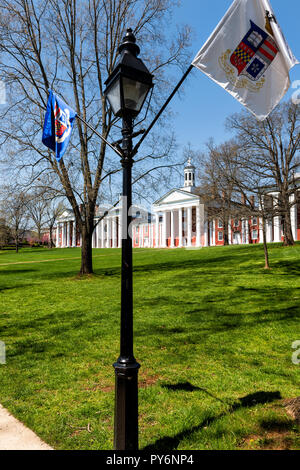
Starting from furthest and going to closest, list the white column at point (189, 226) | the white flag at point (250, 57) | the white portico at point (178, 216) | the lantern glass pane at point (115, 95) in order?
the white portico at point (178, 216)
the white column at point (189, 226)
the white flag at point (250, 57)
the lantern glass pane at point (115, 95)

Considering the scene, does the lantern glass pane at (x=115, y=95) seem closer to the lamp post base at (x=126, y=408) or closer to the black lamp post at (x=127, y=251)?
the black lamp post at (x=127, y=251)

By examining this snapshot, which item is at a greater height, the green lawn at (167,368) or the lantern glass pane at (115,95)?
the lantern glass pane at (115,95)

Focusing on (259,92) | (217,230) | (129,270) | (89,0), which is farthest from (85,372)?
(217,230)

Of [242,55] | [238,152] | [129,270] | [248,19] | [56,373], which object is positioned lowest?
[56,373]

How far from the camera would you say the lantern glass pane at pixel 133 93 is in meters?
3.36

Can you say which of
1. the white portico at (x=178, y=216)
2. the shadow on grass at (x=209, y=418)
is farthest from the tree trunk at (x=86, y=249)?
the white portico at (x=178, y=216)

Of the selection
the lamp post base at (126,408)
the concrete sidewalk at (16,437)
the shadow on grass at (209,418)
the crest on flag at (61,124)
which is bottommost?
the concrete sidewalk at (16,437)

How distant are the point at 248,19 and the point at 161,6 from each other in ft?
50.8

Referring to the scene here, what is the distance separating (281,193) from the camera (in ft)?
83.7

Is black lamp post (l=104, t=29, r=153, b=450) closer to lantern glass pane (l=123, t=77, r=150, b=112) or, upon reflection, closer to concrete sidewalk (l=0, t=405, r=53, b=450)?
lantern glass pane (l=123, t=77, r=150, b=112)

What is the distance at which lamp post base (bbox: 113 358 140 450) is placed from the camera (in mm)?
3080

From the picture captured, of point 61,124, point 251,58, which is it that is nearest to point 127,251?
point 251,58

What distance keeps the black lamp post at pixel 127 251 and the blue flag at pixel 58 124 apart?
1.75m
